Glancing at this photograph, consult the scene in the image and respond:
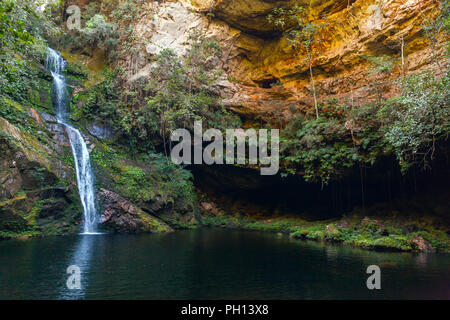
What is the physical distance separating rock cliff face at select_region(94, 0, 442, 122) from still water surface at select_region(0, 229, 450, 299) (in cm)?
1051

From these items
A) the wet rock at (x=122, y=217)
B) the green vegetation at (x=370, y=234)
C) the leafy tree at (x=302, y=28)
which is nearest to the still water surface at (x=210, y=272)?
the green vegetation at (x=370, y=234)

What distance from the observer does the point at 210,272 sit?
23.7 feet

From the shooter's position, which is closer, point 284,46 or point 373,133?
point 373,133

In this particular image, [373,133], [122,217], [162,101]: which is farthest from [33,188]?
[373,133]

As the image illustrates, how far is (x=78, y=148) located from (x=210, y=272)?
505 inches

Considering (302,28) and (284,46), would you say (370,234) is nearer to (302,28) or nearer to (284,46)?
(302,28)

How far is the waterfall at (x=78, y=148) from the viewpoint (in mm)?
14741

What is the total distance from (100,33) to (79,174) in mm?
13122

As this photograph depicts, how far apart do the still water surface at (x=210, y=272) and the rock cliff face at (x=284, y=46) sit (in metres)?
10.5

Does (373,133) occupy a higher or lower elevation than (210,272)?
higher

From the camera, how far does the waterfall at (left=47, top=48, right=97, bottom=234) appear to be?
1474 centimetres

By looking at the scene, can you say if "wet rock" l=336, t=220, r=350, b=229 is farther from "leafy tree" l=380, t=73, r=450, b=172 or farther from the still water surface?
"leafy tree" l=380, t=73, r=450, b=172

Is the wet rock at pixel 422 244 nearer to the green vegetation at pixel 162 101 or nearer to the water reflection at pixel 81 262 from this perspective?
the water reflection at pixel 81 262
